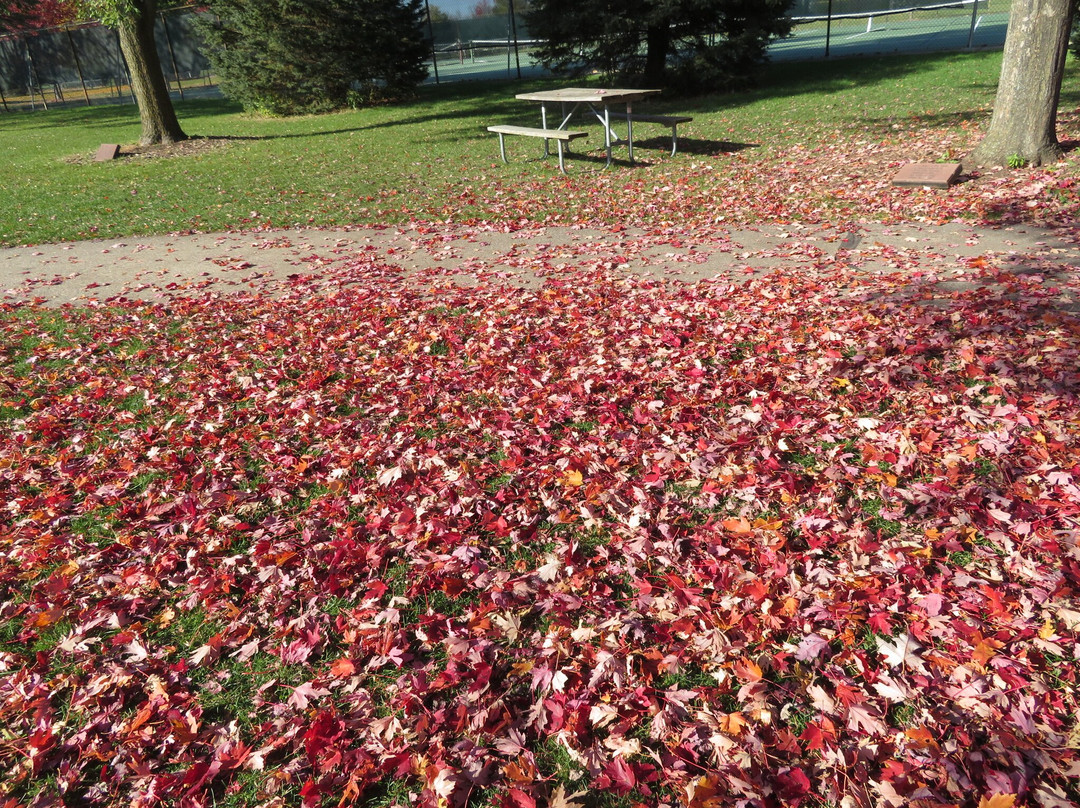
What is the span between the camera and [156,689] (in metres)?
2.64

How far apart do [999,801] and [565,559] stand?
5.67ft

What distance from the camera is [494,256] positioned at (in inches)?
312

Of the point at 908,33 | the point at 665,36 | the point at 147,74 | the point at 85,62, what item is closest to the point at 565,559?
the point at 147,74

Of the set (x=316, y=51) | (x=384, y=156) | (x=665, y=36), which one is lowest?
(x=384, y=156)

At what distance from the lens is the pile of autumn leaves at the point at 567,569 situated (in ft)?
7.47

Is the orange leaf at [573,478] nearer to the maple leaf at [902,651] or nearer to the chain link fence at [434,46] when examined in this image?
the maple leaf at [902,651]

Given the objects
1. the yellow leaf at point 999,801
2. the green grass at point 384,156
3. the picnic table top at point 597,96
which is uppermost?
the picnic table top at point 597,96

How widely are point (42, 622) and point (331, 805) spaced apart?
5.50 feet

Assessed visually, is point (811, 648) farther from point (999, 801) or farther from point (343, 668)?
point (343, 668)

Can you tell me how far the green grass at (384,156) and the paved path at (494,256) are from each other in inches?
39.0

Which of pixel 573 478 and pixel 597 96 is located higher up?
pixel 597 96

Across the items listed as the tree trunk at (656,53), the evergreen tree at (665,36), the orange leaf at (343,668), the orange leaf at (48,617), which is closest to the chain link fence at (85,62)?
the evergreen tree at (665,36)

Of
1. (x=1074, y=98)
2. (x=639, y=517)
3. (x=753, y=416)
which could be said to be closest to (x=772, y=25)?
(x=1074, y=98)

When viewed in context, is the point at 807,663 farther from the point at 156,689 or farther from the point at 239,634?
the point at 156,689
